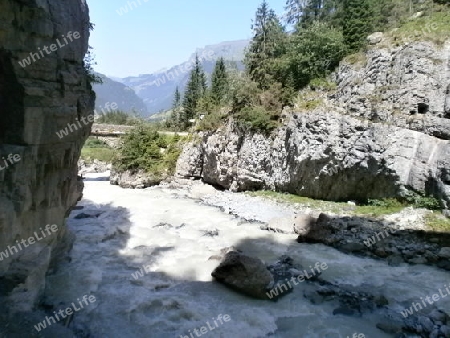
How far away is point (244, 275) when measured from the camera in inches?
408

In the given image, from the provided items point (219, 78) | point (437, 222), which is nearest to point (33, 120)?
point (437, 222)

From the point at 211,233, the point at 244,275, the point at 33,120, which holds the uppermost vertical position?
the point at 33,120

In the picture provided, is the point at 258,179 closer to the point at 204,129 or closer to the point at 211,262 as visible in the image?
the point at 204,129

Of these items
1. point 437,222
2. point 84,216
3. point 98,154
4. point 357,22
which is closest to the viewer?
point 437,222

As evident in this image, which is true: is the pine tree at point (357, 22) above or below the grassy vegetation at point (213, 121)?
above

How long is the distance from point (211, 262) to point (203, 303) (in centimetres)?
265

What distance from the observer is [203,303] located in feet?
31.7

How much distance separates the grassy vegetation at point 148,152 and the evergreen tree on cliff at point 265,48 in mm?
9440

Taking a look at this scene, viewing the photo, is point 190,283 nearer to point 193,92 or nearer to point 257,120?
point 257,120

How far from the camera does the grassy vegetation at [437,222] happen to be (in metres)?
14.3

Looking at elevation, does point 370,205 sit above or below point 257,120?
below

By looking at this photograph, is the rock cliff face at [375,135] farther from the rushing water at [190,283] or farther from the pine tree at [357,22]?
the rushing water at [190,283]

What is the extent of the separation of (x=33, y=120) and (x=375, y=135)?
16.2 metres

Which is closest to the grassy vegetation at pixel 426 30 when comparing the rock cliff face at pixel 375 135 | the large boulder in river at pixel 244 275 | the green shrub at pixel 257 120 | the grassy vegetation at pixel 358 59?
the rock cliff face at pixel 375 135
